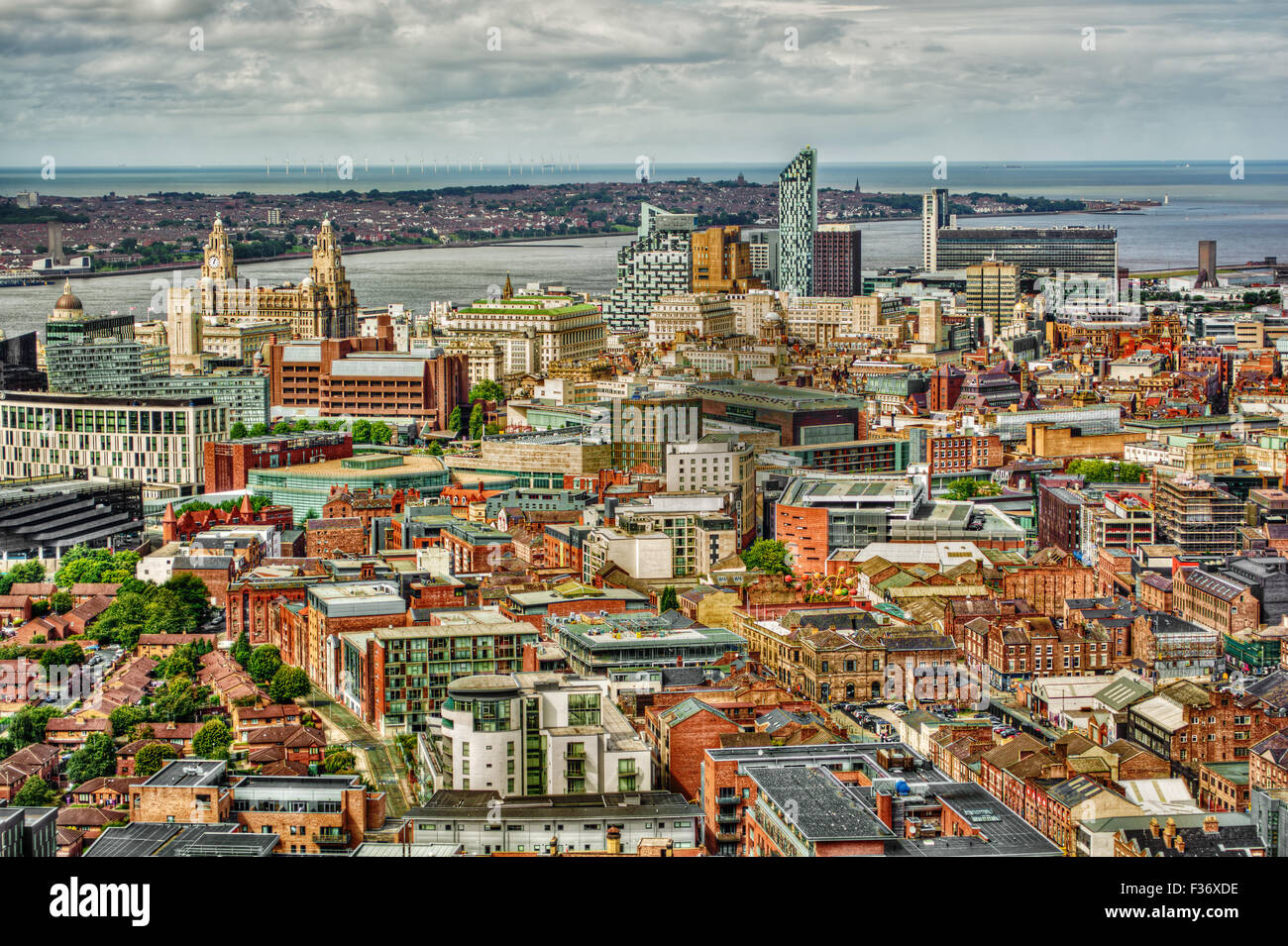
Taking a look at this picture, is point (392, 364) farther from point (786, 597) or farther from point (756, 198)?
point (756, 198)

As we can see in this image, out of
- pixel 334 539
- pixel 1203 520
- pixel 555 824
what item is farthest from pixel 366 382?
pixel 555 824

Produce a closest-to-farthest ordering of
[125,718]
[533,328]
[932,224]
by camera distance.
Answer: [125,718], [533,328], [932,224]

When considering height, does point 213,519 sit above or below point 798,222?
below

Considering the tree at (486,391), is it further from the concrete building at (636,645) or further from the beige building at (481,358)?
the concrete building at (636,645)

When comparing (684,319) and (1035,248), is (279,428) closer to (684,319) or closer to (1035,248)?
(684,319)

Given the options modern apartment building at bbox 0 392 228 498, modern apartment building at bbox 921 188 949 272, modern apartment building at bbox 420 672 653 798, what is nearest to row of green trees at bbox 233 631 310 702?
modern apartment building at bbox 420 672 653 798

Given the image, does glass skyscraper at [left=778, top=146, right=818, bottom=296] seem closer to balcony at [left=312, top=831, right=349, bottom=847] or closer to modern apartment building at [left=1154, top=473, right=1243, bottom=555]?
modern apartment building at [left=1154, top=473, right=1243, bottom=555]

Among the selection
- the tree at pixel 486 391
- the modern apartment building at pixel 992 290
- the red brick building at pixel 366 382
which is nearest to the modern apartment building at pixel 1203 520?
the red brick building at pixel 366 382
